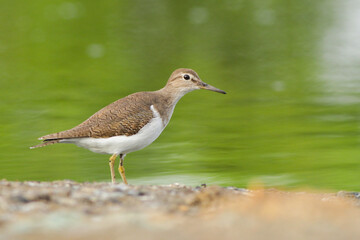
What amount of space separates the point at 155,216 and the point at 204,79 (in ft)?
53.0

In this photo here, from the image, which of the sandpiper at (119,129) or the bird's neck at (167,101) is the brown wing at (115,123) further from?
the bird's neck at (167,101)

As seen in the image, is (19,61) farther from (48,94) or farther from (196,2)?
(196,2)

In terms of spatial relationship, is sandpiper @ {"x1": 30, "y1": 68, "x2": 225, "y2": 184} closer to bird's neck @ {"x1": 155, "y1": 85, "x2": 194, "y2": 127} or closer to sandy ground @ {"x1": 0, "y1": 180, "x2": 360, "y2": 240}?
bird's neck @ {"x1": 155, "y1": 85, "x2": 194, "y2": 127}

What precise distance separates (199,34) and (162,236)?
25012mm

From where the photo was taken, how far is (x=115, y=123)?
36.6 feet

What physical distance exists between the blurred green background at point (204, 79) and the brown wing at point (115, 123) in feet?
7.65

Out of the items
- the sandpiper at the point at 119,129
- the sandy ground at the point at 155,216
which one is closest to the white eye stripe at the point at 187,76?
the sandpiper at the point at 119,129

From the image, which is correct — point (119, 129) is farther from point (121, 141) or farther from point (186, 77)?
point (186, 77)

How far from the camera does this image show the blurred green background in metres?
14.7

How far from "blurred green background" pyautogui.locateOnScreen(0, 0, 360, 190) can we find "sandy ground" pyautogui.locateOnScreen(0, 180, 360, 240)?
199 inches

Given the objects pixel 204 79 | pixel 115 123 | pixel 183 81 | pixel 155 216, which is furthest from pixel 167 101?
pixel 204 79

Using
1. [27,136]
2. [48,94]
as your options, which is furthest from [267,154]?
[48,94]

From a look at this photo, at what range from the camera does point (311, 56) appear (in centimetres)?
2744

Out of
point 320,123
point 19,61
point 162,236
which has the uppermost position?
point 19,61
